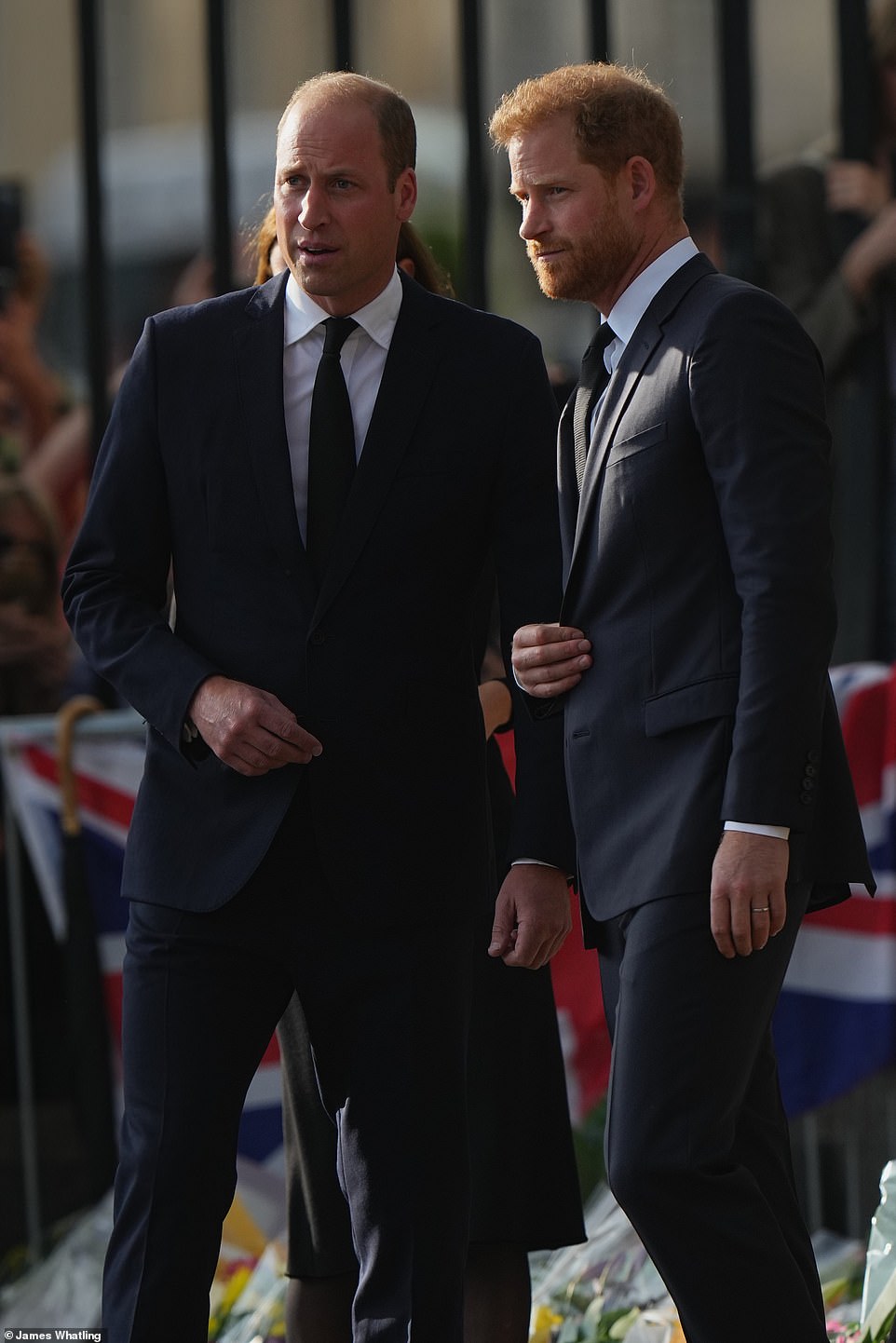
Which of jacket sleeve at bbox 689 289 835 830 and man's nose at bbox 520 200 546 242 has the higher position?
man's nose at bbox 520 200 546 242

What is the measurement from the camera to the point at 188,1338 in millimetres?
2443

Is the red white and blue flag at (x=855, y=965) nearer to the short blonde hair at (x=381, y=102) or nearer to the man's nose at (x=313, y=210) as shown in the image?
the short blonde hair at (x=381, y=102)

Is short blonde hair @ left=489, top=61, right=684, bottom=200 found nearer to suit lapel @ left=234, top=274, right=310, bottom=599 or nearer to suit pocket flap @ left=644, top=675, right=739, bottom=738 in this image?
suit lapel @ left=234, top=274, right=310, bottom=599

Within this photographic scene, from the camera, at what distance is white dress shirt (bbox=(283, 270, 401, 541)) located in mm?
2609

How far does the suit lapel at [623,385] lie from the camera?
250 centimetres

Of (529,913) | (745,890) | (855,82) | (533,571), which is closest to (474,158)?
(855,82)

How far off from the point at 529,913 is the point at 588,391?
0.71 m

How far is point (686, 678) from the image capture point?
7.88ft

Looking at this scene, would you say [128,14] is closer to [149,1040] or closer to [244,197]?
[244,197]

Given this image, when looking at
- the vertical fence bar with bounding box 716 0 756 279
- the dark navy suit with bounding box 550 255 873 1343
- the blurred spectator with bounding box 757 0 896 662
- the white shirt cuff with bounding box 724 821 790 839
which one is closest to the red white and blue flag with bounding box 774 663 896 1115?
the blurred spectator with bounding box 757 0 896 662

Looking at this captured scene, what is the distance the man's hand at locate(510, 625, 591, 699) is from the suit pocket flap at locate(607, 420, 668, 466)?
0.23 metres

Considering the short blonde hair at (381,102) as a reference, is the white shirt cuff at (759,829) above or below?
below

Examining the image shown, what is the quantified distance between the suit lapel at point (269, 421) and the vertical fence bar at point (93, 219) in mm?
2182

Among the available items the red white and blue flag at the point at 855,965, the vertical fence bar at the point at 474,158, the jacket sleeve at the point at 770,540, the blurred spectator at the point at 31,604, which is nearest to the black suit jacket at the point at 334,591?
the jacket sleeve at the point at 770,540
